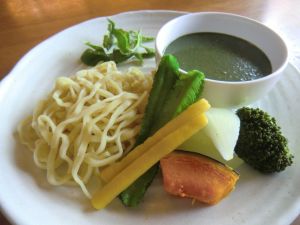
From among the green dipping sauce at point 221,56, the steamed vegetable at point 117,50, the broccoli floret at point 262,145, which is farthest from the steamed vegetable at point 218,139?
the steamed vegetable at point 117,50

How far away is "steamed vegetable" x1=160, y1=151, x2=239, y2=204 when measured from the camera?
95cm

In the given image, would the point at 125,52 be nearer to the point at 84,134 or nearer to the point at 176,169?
the point at 84,134

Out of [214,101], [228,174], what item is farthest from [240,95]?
[228,174]

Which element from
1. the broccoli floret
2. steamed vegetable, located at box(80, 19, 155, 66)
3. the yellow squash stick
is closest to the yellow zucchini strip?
the yellow squash stick

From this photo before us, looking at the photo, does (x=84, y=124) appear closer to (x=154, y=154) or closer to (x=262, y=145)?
(x=154, y=154)

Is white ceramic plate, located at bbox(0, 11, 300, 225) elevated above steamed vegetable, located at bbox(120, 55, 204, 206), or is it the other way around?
steamed vegetable, located at bbox(120, 55, 204, 206)

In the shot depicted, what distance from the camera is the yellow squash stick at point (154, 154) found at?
0.96m

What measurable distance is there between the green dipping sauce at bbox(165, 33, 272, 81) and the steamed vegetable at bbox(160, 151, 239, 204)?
36cm

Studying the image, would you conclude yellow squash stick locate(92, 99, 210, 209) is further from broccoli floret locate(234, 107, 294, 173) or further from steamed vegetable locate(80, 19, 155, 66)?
steamed vegetable locate(80, 19, 155, 66)

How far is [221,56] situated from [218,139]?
417mm

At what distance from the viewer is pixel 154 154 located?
38.6 inches

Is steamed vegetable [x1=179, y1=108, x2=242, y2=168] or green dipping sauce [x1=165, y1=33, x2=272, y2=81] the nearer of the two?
steamed vegetable [x1=179, y1=108, x2=242, y2=168]

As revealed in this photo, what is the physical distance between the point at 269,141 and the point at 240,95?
0.66 feet

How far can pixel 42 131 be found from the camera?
3.67ft
